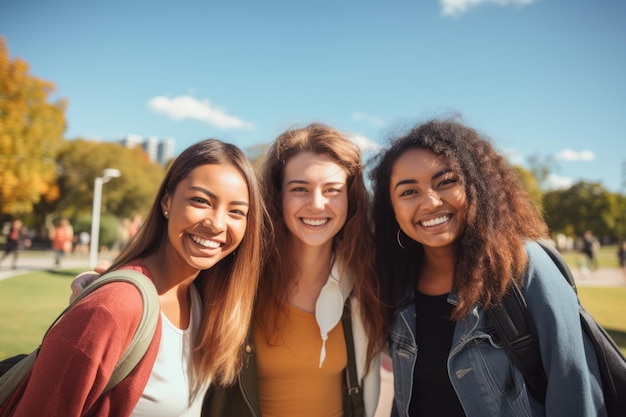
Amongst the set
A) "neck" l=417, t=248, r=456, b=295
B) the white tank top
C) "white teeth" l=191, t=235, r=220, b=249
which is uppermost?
"white teeth" l=191, t=235, r=220, b=249

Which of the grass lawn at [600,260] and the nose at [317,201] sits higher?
the nose at [317,201]

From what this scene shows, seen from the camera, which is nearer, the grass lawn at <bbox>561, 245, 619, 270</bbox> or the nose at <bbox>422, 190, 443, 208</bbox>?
the nose at <bbox>422, 190, 443, 208</bbox>

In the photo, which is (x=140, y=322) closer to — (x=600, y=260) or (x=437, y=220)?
(x=437, y=220)

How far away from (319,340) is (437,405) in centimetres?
88

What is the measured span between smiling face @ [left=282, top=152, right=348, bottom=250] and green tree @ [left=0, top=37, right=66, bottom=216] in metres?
9.73

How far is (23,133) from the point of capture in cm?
1012

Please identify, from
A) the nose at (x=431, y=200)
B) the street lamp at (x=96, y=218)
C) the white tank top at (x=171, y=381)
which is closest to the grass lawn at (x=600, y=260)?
the nose at (x=431, y=200)

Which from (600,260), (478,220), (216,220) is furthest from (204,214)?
(600,260)

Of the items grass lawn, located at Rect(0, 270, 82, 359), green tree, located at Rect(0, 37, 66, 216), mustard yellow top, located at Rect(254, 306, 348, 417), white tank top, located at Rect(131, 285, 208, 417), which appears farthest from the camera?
green tree, located at Rect(0, 37, 66, 216)

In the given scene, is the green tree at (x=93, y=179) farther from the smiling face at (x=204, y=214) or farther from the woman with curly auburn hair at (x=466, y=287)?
the woman with curly auburn hair at (x=466, y=287)

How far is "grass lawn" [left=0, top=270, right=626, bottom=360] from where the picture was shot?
613 centimetres

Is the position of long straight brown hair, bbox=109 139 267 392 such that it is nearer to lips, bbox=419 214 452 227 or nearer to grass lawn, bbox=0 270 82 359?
lips, bbox=419 214 452 227

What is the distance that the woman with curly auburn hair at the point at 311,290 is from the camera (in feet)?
8.60

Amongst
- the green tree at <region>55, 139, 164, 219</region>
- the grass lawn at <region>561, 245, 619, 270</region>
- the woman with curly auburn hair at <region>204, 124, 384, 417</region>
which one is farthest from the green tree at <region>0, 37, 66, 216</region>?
the grass lawn at <region>561, 245, 619, 270</region>
